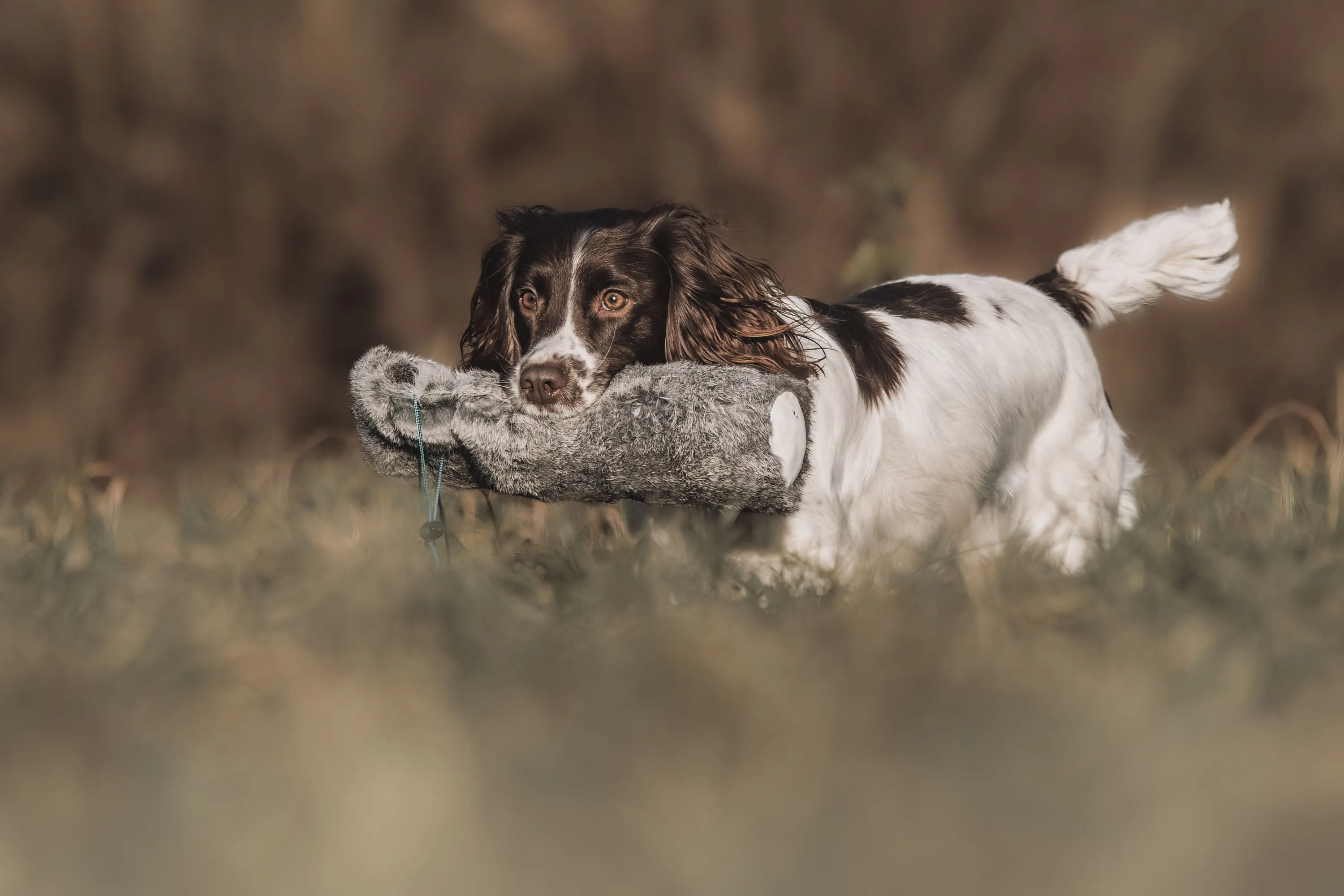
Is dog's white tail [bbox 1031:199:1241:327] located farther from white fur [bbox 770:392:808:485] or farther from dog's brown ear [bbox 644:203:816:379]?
white fur [bbox 770:392:808:485]

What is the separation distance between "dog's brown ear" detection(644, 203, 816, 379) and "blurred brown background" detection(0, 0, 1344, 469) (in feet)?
9.62

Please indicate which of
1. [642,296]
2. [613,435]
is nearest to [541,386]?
[613,435]

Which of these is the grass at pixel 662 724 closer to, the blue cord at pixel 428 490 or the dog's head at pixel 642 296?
the blue cord at pixel 428 490

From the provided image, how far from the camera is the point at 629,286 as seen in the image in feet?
11.8

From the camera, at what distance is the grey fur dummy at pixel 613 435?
9.68 ft

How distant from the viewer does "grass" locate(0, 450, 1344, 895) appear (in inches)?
68.1

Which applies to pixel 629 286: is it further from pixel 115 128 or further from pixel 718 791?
pixel 115 128

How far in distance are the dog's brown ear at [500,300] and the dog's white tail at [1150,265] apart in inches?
73.4

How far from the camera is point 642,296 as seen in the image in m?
3.63

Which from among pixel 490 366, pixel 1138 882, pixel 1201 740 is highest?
pixel 490 366

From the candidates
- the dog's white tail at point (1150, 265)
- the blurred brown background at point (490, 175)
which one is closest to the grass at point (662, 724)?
the dog's white tail at point (1150, 265)

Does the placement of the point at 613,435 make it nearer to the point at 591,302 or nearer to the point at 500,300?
the point at 591,302

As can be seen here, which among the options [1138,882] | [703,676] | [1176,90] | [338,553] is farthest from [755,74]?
[1138,882]

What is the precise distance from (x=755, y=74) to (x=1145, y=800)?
6.02 metres
